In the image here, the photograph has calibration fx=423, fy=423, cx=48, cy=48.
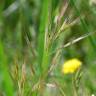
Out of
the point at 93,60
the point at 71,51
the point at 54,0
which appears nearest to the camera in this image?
the point at 54,0

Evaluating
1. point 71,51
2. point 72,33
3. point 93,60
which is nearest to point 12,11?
point 72,33

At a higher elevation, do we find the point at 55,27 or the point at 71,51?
the point at 55,27

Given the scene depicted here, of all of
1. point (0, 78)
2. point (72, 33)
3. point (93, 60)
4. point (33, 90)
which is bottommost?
point (72, 33)

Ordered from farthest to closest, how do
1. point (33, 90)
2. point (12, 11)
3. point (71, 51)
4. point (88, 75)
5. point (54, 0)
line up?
point (12, 11) < point (71, 51) < point (88, 75) < point (54, 0) < point (33, 90)

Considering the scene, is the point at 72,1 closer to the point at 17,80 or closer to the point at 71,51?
the point at 17,80

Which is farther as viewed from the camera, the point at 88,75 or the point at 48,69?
the point at 88,75

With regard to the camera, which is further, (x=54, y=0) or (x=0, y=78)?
(x=0, y=78)

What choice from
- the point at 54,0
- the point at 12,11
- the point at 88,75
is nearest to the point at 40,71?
the point at 54,0

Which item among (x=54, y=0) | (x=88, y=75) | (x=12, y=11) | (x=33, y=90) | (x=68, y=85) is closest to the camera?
(x=33, y=90)

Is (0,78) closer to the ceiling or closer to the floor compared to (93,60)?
closer to the ceiling

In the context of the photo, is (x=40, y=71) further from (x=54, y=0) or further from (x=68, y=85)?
(x=68, y=85)
